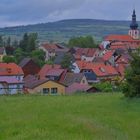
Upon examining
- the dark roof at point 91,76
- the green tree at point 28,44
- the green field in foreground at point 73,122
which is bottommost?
the dark roof at point 91,76

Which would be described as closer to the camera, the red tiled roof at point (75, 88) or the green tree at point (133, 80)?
the green tree at point (133, 80)

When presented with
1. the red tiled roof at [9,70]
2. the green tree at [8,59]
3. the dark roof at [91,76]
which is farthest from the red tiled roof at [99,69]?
the red tiled roof at [9,70]

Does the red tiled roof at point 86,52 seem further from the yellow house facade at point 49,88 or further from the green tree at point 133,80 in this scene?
the green tree at point 133,80

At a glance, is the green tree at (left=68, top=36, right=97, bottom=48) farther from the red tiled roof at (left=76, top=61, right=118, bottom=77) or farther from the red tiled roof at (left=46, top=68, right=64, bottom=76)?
the red tiled roof at (left=46, top=68, right=64, bottom=76)

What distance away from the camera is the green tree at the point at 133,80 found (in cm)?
2748

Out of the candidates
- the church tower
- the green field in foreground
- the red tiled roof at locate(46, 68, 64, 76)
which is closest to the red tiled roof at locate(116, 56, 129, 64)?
the red tiled roof at locate(46, 68, 64, 76)

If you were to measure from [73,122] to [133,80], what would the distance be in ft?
38.2

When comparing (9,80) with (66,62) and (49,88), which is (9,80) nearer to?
(49,88)

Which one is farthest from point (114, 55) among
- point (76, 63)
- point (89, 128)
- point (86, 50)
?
point (89, 128)

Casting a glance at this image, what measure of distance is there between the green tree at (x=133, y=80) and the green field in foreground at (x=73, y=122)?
2.62 m

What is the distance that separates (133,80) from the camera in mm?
27641

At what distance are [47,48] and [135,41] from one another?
111 ft

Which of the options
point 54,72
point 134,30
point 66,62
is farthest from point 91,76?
point 134,30

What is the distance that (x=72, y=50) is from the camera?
11106 centimetres
